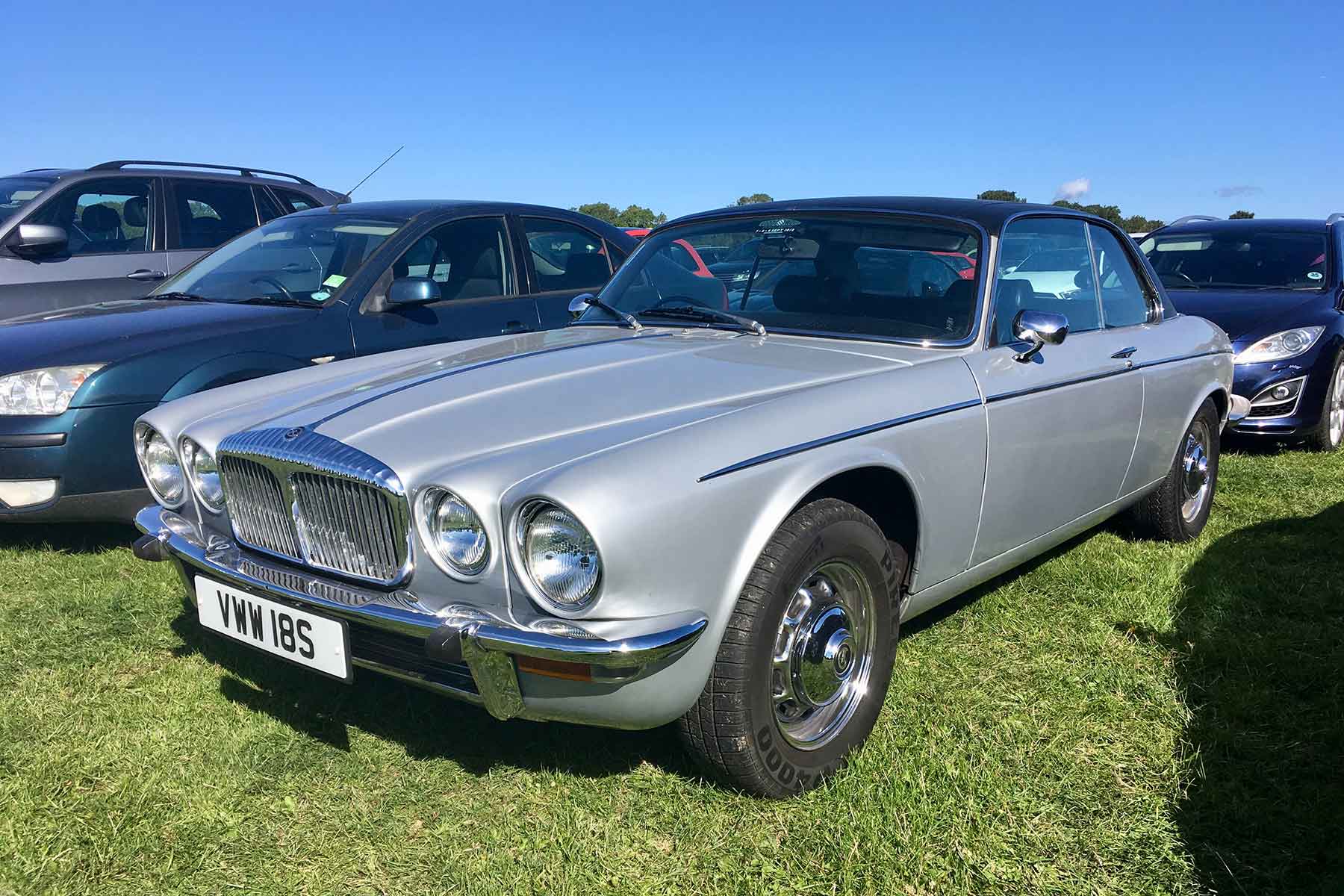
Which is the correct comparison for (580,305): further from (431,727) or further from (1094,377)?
(1094,377)

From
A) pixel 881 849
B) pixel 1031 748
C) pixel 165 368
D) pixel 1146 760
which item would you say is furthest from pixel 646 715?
pixel 165 368

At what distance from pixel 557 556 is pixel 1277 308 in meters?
6.07

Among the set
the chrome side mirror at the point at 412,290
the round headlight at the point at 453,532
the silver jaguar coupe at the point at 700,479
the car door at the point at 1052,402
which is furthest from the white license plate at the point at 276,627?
the chrome side mirror at the point at 412,290

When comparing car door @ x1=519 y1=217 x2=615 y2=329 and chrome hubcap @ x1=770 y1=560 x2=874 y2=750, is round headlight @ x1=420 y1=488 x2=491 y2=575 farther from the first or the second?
car door @ x1=519 y1=217 x2=615 y2=329

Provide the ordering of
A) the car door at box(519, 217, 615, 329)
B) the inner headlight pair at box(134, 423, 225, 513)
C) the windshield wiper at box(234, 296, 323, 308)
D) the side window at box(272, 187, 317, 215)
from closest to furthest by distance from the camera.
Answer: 1. the inner headlight pair at box(134, 423, 225, 513)
2. the windshield wiper at box(234, 296, 323, 308)
3. the car door at box(519, 217, 615, 329)
4. the side window at box(272, 187, 317, 215)

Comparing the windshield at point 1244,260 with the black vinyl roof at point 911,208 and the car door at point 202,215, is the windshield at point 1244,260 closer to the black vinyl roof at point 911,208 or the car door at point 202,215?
the black vinyl roof at point 911,208

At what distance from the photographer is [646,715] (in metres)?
2.29

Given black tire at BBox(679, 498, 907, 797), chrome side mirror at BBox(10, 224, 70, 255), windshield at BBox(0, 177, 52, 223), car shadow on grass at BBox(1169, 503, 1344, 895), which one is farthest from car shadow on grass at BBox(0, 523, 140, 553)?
car shadow on grass at BBox(1169, 503, 1344, 895)

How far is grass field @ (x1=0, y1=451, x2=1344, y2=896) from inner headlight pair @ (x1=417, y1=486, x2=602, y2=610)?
25.8 inches

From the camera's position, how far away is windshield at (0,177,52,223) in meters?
6.43

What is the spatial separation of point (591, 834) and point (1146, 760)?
1488mm

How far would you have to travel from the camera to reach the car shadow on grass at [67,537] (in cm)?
460

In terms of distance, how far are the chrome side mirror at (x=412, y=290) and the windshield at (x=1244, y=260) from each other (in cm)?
506

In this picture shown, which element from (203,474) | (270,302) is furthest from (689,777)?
(270,302)
